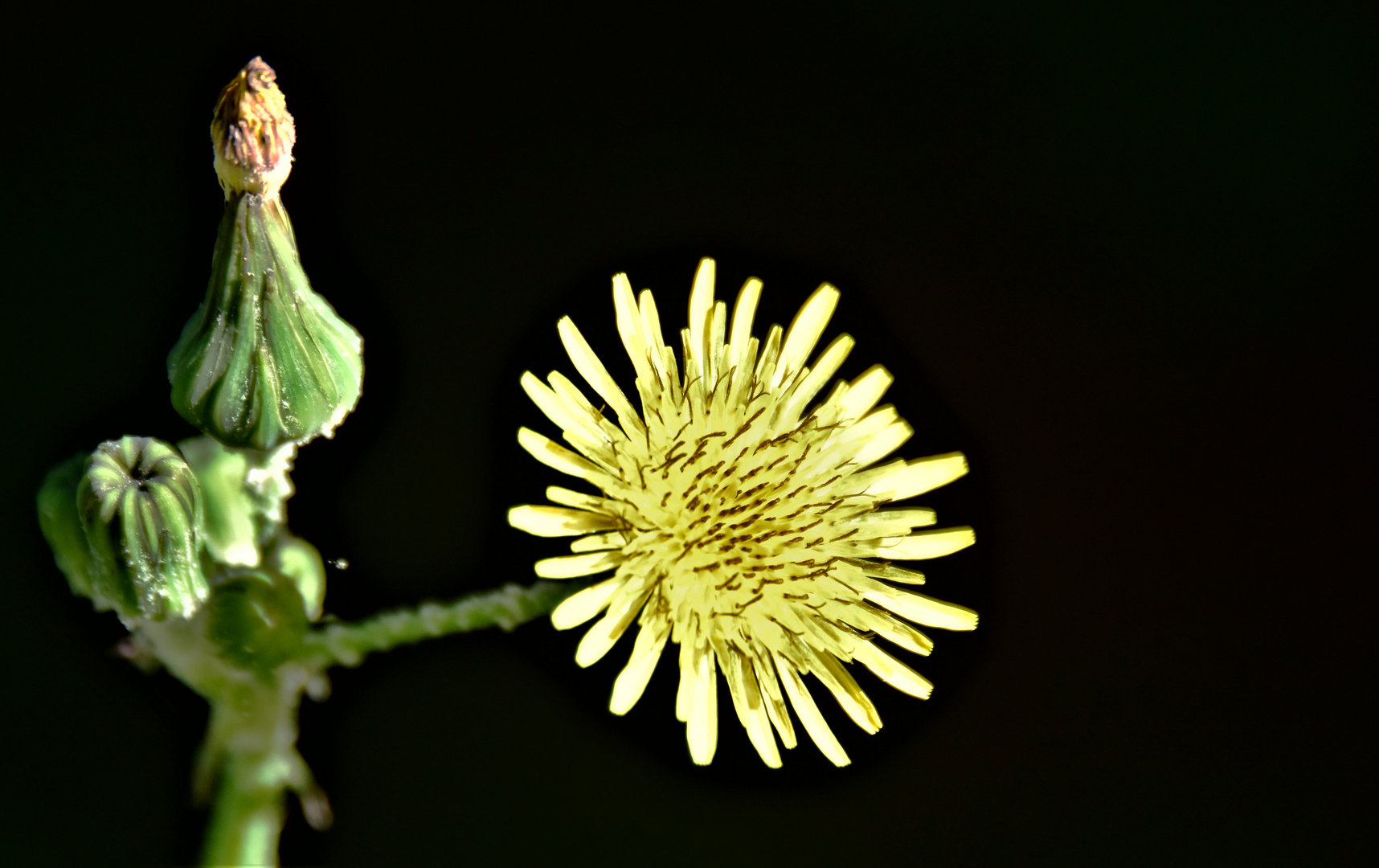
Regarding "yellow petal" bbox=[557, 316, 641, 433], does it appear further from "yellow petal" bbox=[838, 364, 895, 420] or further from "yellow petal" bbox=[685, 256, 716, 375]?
"yellow petal" bbox=[838, 364, 895, 420]

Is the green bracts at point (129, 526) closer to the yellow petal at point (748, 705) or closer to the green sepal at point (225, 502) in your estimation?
the green sepal at point (225, 502)

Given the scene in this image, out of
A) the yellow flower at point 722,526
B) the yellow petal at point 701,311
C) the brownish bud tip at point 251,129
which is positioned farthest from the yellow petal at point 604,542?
the brownish bud tip at point 251,129

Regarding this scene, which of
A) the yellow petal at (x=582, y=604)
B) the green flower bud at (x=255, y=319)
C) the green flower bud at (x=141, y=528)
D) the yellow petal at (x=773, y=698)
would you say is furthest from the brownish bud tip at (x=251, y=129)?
the yellow petal at (x=773, y=698)

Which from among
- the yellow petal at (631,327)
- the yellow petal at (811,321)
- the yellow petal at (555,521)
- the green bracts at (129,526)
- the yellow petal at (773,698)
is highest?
the yellow petal at (811,321)

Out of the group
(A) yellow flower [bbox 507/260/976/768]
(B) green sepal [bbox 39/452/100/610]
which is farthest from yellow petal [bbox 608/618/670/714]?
(B) green sepal [bbox 39/452/100/610]

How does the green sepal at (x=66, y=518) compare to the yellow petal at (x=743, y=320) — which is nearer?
the green sepal at (x=66, y=518)

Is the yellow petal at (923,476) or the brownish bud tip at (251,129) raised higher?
the brownish bud tip at (251,129)

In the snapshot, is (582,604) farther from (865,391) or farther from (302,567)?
(865,391)
